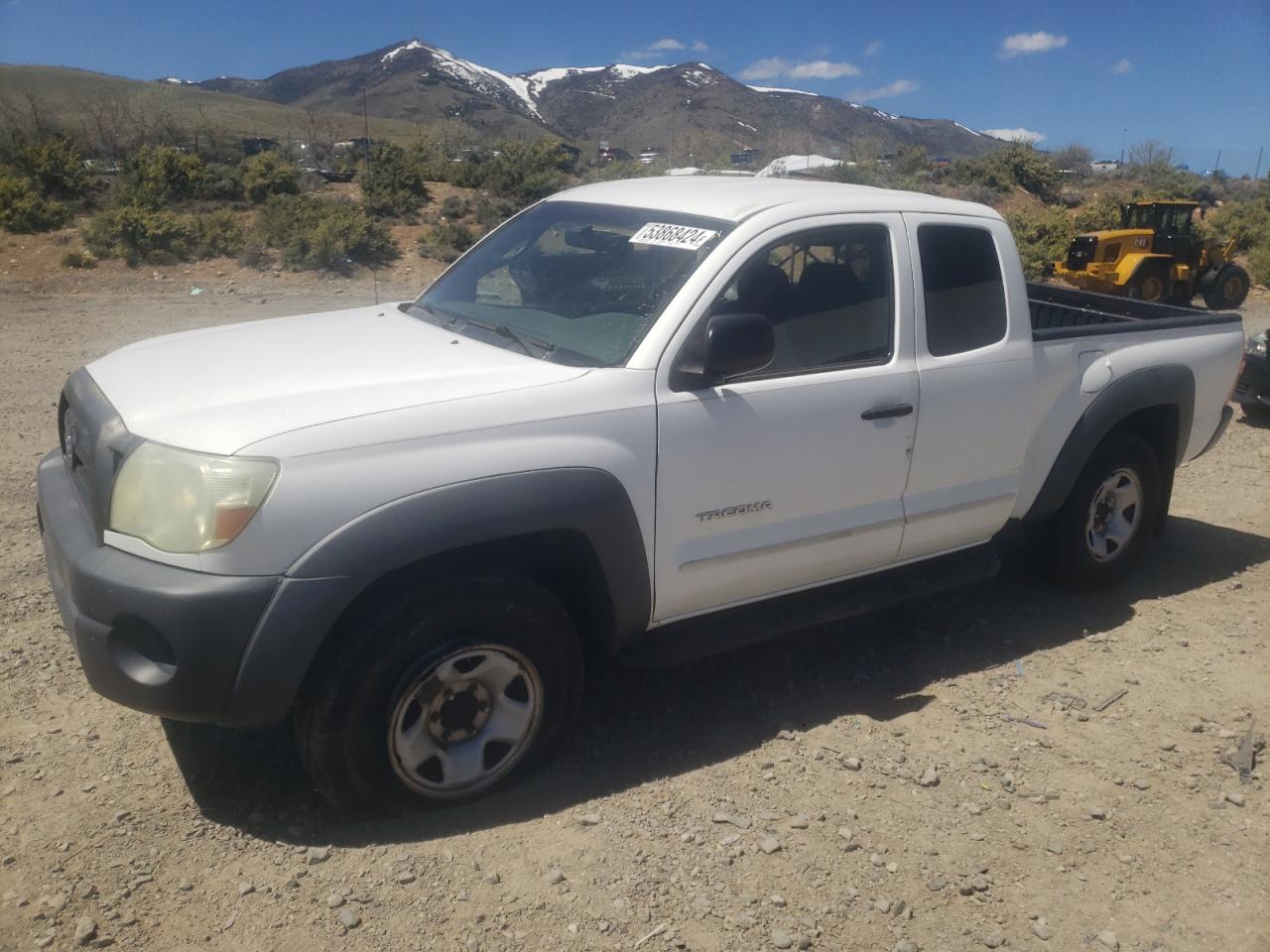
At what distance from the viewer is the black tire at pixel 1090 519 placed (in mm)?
4914

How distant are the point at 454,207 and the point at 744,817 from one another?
19265mm

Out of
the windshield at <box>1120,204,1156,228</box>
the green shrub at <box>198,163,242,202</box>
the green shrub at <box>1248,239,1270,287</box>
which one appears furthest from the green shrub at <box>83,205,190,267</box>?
the green shrub at <box>1248,239,1270,287</box>

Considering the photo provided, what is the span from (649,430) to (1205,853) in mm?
2241

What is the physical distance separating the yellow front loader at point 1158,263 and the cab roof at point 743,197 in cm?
1406

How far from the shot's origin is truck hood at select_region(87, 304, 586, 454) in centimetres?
289

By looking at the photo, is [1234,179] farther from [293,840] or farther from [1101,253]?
[293,840]

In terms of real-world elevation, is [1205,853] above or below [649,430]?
below

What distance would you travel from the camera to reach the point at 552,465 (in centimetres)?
310

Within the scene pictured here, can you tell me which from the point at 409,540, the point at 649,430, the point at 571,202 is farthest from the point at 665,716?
the point at 571,202

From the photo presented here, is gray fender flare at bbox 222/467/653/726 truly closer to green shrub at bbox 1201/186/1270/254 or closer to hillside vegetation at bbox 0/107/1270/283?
hillside vegetation at bbox 0/107/1270/283

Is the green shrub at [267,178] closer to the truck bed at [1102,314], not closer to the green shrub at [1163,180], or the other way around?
the truck bed at [1102,314]

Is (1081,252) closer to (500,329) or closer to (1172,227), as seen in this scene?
(1172,227)

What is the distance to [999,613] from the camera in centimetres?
505

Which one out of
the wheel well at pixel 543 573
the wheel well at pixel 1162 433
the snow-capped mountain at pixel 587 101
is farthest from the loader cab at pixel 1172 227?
the snow-capped mountain at pixel 587 101
